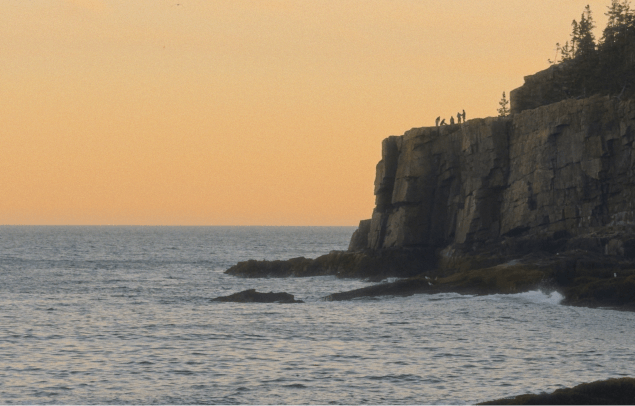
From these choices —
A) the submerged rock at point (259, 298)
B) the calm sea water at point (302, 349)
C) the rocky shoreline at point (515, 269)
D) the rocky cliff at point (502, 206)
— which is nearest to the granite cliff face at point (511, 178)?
the rocky cliff at point (502, 206)

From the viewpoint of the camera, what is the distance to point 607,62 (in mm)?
77500

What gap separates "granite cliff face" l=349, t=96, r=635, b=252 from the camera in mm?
66125

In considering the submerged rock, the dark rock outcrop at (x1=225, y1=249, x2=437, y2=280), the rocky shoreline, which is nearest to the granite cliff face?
the rocky shoreline

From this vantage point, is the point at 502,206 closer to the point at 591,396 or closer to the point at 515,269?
the point at 515,269

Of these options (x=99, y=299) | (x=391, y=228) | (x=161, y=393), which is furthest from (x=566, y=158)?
(x=161, y=393)

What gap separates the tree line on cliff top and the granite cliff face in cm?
624

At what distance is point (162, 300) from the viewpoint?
5691 cm

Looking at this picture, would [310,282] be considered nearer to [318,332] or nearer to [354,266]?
[354,266]

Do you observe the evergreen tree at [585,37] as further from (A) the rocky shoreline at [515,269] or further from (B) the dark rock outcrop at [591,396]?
(B) the dark rock outcrop at [591,396]

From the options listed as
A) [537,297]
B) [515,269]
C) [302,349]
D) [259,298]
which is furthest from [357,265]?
[302,349]

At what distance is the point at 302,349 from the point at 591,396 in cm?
1591

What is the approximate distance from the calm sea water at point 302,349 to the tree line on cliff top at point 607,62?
33.0 meters

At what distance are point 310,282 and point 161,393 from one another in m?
46.0

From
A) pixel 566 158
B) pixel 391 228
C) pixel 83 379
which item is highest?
pixel 566 158
